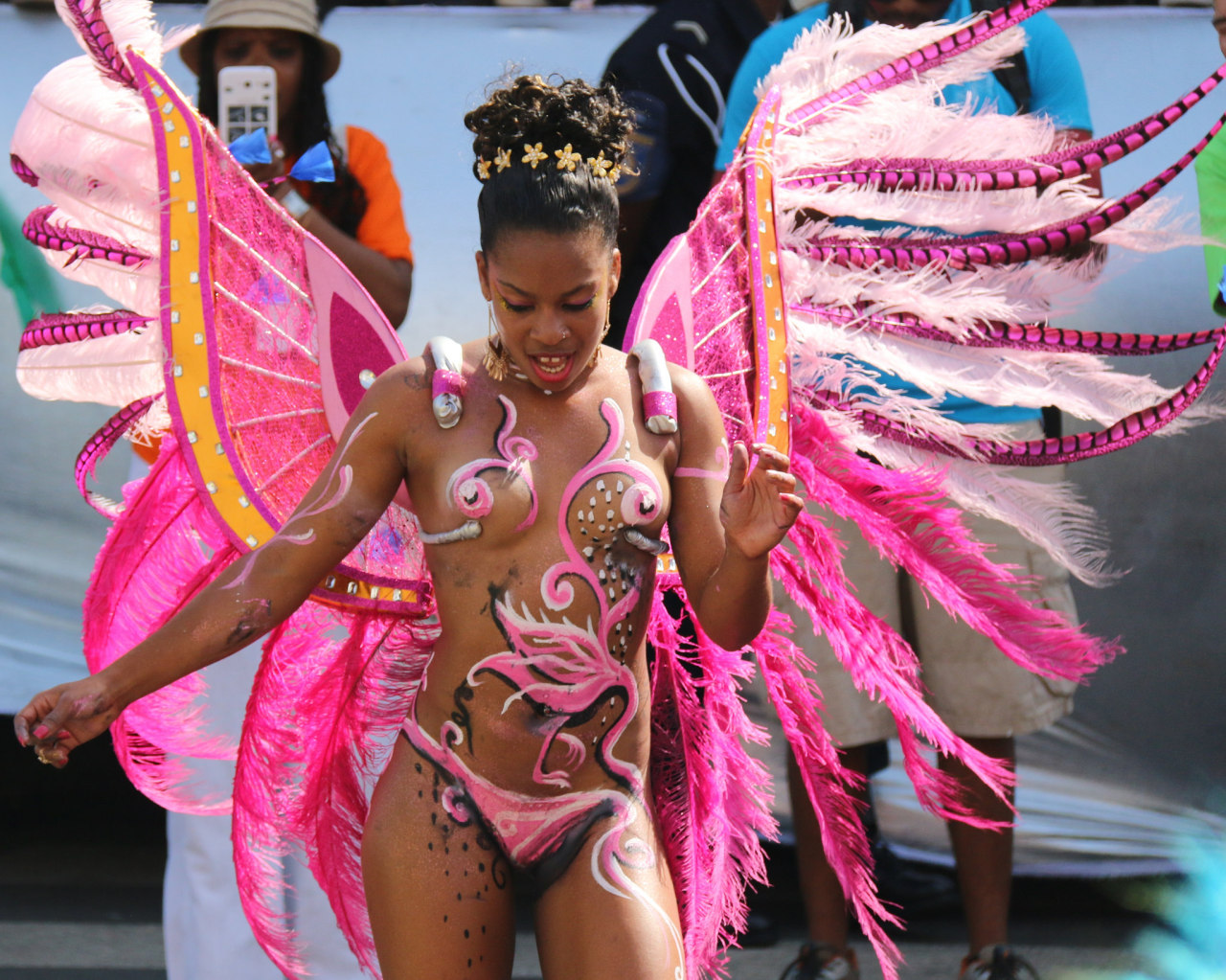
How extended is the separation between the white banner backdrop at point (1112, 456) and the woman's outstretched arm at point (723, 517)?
5.77ft

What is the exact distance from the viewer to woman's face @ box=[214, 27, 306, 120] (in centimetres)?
280

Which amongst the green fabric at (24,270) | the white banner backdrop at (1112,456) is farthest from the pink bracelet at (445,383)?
the green fabric at (24,270)

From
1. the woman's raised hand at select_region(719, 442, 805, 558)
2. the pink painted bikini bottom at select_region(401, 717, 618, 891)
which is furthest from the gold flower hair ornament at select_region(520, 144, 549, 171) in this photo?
the pink painted bikini bottom at select_region(401, 717, 618, 891)

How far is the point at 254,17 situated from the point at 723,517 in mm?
1722

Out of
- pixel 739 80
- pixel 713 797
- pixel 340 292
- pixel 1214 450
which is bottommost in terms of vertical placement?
pixel 713 797

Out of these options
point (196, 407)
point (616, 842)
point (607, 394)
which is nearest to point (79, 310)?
point (196, 407)

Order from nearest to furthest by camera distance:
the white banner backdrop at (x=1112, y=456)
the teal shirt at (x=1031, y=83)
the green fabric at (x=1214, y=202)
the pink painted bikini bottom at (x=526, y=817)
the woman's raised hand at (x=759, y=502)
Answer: the woman's raised hand at (x=759, y=502), the pink painted bikini bottom at (x=526, y=817), the green fabric at (x=1214, y=202), the teal shirt at (x=1031, y=83), the white banner backdrop at (x=1112, y=456)

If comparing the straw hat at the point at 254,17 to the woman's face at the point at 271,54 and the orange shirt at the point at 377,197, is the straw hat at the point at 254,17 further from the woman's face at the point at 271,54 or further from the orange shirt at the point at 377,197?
the orange shirt at the point at 377,197

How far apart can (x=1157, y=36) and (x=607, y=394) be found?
2.40 m

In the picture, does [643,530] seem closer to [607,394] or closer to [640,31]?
[607,394]

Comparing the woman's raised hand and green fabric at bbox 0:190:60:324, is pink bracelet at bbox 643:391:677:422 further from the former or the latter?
green fabric at bbox 0:190:60:324

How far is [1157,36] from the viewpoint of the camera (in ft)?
11.4

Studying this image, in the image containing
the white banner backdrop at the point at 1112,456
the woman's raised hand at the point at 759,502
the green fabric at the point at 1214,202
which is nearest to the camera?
the woman's raised hand at the point at 759,502

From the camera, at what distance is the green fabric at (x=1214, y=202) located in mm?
2635
